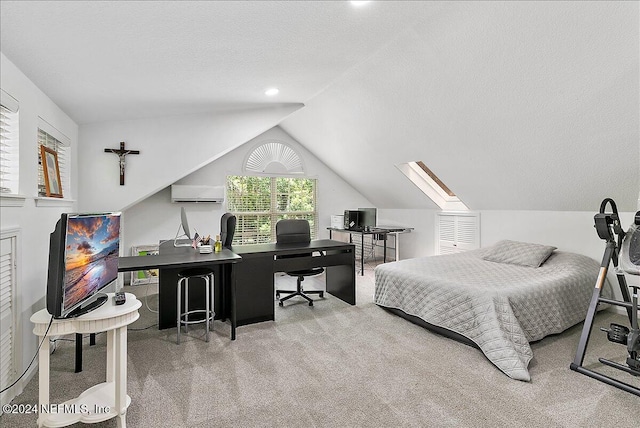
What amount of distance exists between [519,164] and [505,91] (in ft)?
3.71

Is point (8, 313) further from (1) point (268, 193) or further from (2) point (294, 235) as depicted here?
(1) point (268, 193)

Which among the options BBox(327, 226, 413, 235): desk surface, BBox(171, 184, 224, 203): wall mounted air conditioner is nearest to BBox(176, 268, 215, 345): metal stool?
BBox(171, 184, 224, 203): wall mounted air conditioner

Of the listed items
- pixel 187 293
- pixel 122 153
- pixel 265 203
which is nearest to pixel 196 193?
pixel 265 203

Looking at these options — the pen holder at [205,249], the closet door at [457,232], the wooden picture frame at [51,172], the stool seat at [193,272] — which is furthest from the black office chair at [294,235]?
the closet door at [457,232]

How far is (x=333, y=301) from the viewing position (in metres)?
4.23

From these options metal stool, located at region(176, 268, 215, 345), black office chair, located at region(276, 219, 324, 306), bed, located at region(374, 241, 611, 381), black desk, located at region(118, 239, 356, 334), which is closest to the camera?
bed, located at region(374, 241, 611, 381)

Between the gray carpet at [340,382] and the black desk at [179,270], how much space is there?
236mm

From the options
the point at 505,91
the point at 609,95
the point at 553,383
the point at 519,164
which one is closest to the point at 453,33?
the point at 505,91

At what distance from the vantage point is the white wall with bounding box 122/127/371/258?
17.8 ft

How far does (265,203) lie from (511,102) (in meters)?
4.55

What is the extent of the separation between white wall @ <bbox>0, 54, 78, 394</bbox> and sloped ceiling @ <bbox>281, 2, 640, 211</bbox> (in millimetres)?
2986

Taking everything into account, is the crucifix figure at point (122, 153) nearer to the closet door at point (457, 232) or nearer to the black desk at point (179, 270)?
the black desk at point (179, 270)

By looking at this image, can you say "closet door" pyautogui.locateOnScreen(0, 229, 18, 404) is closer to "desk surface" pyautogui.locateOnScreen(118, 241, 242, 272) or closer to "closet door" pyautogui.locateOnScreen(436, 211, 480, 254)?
"desk surface" pyautogui.locateOnScreen(118, 241, 242, 272)

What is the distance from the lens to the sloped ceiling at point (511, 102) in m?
2.51
